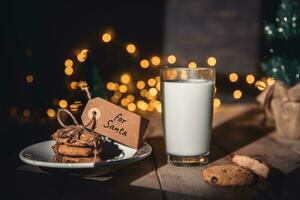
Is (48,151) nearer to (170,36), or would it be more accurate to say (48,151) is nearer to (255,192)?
(255,192)

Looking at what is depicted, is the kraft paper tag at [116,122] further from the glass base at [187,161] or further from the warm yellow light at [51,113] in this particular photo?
the warm yellow light at [51,113]

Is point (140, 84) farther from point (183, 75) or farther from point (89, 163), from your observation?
point (89, 163)

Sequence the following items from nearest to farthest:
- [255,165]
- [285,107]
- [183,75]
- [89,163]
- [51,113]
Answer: [89,163]
[255,165]
[183,75]
[285,107]
[51,113]

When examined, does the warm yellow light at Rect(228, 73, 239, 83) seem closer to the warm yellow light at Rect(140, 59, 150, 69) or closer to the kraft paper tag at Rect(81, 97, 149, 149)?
the warm yellow light at Rect(140, 59, 150, 69)

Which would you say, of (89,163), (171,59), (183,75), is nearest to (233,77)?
(171,59)

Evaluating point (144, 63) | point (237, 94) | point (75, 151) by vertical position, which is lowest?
point (237, 94)

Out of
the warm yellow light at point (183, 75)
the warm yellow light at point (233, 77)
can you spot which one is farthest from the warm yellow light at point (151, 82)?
the warm yellow light at point (183, 75)
